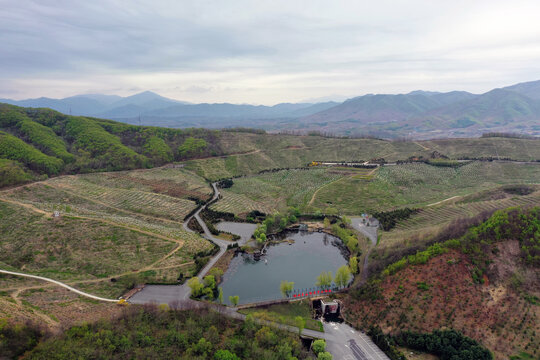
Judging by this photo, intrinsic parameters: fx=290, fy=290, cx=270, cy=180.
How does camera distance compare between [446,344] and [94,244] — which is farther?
[94,244]

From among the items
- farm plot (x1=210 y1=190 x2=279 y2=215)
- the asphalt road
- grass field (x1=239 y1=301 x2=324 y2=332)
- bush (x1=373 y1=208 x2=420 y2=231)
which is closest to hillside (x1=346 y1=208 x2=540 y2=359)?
the asphalt road

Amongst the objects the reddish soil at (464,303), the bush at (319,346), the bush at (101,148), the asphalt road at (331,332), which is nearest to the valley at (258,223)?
the reddish soil at (464,303)

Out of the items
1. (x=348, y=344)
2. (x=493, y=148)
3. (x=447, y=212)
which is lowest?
(x=348, y=344)

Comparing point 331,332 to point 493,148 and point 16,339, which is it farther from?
point 493,148

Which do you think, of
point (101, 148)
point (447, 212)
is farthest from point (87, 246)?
point (101, 148)

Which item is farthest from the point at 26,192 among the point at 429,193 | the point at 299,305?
the point at 429,193

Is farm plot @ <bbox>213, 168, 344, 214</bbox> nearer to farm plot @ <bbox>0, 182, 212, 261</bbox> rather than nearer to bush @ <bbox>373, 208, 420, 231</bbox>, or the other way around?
farm plot @ <bbox>0, 182, 212, 261</bbox>

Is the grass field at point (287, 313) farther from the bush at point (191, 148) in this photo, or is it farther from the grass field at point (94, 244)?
the bush at point (191, 148)

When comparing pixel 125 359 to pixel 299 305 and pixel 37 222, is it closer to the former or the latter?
pixel 299 305
